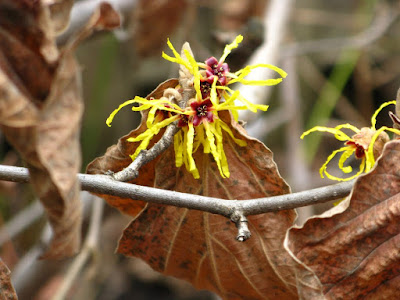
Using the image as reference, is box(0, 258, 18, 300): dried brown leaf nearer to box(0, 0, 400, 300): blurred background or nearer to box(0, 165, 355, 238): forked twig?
box(0, 165, 355, 238): forked twig

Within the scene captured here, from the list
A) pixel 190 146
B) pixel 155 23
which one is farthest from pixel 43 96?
pixel 155 23

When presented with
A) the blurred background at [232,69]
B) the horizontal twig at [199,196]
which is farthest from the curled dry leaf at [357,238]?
the blurred background at [232,69]

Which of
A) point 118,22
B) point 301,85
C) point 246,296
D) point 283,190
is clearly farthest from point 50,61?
point 301,85

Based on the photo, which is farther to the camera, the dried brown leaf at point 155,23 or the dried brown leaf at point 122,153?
the dried brown leaf at point 155,23

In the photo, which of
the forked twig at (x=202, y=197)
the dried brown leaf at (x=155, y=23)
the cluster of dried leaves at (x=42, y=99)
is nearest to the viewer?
the cluster of dried leaves at (x=42, y=99)

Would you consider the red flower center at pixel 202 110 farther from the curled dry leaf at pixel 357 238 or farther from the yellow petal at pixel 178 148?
the curled dry leaf at pixel 357 238

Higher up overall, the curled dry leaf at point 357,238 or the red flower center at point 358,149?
the red flower center at point 358,149

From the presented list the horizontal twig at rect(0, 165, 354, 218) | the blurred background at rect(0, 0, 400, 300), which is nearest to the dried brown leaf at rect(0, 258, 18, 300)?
the horizontal twig at rect(0, 165, 354, 218)

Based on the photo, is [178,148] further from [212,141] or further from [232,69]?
[232,69]
